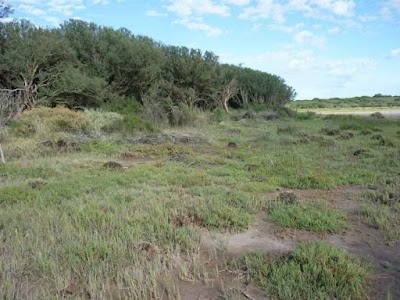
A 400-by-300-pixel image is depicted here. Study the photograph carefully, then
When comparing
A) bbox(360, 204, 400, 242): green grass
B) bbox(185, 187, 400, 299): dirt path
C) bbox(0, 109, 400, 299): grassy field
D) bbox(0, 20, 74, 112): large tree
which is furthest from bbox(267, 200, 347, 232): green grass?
bbox(0, 20, 74, 112): large tree

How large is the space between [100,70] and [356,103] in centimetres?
6109

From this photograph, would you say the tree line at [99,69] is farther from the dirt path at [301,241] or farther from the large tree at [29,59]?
the dirt path at [301,241]

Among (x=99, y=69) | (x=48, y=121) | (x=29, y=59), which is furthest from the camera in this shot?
(x=99, y=69)

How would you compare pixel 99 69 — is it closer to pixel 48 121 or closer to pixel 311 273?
pixel 48 121

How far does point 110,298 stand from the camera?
4016mm

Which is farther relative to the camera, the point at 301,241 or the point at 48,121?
the point at 48,121

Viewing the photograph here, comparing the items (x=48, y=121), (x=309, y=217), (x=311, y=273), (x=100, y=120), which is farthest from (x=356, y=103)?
(x=311, y=273)

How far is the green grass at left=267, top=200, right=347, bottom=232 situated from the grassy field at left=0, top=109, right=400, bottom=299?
0.02 metres

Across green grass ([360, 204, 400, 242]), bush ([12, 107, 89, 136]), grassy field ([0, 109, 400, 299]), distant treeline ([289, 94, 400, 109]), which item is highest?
distant treeline ([289, 94, 400, 109])

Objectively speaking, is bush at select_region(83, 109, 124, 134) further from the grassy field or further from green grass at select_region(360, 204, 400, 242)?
green grass at select_region(360, 204, 400, 242)

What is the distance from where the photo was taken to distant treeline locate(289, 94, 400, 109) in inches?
2729

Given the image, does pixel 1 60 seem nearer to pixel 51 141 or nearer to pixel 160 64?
pixel 51 141

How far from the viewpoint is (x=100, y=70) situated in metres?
23.9

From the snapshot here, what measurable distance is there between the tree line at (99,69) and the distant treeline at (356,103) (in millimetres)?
34937
